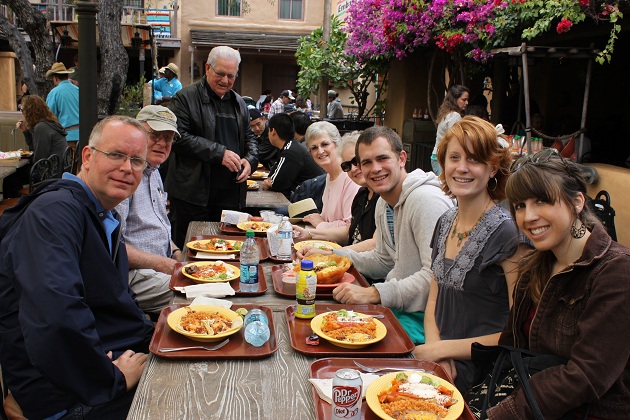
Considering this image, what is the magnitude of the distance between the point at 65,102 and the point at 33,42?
1.09 m

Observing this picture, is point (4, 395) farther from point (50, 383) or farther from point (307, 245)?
point (307, 245)

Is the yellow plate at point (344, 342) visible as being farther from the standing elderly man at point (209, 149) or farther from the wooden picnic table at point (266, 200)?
the wooden picnic table at point (266, 200)

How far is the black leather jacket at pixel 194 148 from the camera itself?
16.3 ft

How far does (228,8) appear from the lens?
23938 millimetres

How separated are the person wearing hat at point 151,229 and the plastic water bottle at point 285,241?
655 millimetres

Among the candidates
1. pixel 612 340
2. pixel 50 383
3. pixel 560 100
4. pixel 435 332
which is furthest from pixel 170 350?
pixel 560 100

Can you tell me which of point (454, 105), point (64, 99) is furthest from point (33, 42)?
point (454, 105)

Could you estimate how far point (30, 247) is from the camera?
2.19 meters

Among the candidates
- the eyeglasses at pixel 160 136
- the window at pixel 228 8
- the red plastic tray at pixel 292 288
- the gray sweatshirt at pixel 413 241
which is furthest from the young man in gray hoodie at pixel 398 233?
the window at pixel 228 8

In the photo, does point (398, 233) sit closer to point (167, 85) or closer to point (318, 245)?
point (318, 245)

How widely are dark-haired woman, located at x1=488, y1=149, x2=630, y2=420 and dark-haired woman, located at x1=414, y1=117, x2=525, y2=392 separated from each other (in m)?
0.25

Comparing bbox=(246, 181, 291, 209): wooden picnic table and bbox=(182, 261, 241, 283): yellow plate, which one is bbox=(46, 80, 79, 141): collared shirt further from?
bbox=(182, 261, 241, 283): yellow plate

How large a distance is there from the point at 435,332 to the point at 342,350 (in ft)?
2.28

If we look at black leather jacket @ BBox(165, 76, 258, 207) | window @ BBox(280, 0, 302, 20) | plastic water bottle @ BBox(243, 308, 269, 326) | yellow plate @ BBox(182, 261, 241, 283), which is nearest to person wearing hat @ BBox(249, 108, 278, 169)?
black leather jacket @ BBox(165, 76, 258, 207)
